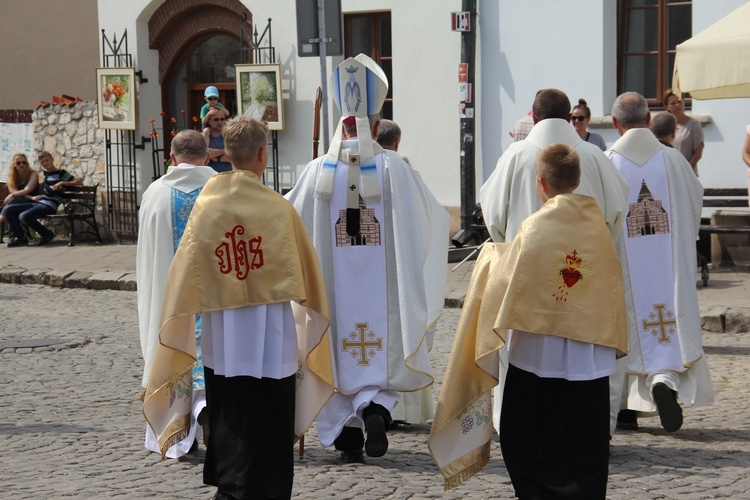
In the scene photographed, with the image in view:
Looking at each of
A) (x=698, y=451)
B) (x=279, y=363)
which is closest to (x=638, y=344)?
(x=698, y=451)

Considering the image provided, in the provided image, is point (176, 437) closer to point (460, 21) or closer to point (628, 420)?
point (628, 420)

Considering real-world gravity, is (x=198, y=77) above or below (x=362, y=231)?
above

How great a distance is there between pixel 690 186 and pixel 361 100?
202cm

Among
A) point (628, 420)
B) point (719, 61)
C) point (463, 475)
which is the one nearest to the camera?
point (463, 475)

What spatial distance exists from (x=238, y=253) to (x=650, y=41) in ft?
34.2

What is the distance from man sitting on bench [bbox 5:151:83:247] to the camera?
60.3 ft

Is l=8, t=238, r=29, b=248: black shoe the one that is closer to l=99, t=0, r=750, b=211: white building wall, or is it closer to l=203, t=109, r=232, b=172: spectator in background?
l=99, t=0, r=750, b=211: white building wall

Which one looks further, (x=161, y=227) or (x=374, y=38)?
(x=374, y=38)

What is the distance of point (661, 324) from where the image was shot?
23.5 feet

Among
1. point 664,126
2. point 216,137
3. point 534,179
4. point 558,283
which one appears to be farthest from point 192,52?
point 558,283

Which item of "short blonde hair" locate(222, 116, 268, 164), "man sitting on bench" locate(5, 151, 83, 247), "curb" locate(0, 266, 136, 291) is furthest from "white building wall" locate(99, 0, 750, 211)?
"short blonde hair" locate(222, 116, 268, 164)

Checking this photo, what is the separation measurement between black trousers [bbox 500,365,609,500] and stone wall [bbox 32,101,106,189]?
49.2 ft

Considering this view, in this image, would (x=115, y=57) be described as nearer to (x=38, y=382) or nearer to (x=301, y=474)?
(x=38, y=382)

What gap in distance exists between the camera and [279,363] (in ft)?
17.0
